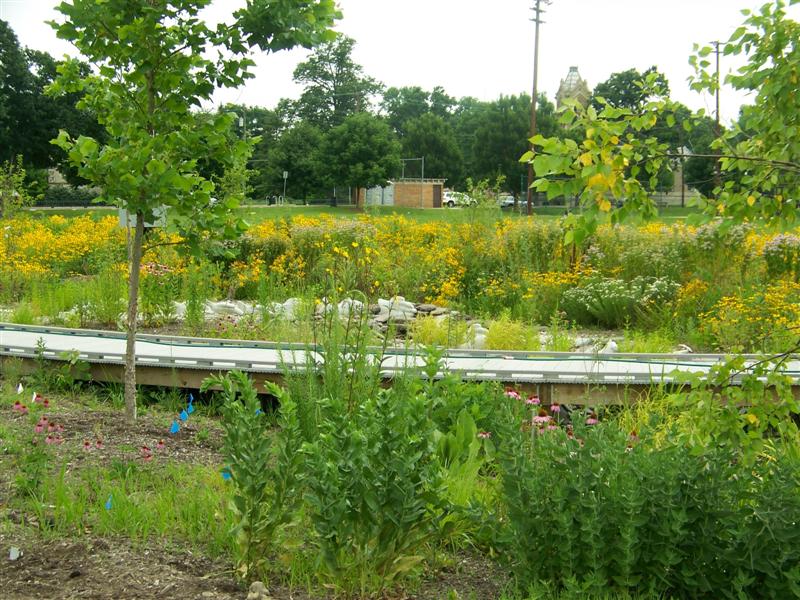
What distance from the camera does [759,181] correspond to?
10.6 ft

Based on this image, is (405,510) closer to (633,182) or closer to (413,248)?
(633,182)

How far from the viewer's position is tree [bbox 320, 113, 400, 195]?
158ft

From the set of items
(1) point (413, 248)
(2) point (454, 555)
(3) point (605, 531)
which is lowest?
(2) point (454, 555)

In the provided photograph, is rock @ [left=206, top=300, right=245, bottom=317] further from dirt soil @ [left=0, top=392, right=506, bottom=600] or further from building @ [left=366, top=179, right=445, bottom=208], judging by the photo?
building @ [left=366, top=179, right=445, bottom=208]

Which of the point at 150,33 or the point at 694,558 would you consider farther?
the point at 150,33

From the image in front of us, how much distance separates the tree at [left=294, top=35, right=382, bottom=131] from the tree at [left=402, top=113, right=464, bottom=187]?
521 centimetres

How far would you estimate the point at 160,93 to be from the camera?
510 cm

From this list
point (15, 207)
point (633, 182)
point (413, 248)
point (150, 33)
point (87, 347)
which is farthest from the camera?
point (15, 207)

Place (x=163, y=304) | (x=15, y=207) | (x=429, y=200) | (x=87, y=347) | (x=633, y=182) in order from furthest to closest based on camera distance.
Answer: (x=429, y=200), (x=15, y=207), (x=163, y=304), (x=87, y=347), (x=633, y=182)

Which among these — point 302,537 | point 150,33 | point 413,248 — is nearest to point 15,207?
point 413,248

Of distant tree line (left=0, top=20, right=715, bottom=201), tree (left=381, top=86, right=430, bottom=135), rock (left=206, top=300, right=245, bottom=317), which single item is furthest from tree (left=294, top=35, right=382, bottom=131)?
rock (left=206, top=300, right=245, bottom=317)

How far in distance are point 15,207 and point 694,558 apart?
16.6 meters

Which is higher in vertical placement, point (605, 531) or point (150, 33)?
point (150, 33)

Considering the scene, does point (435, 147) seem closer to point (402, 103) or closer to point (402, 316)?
point (402, 103)
